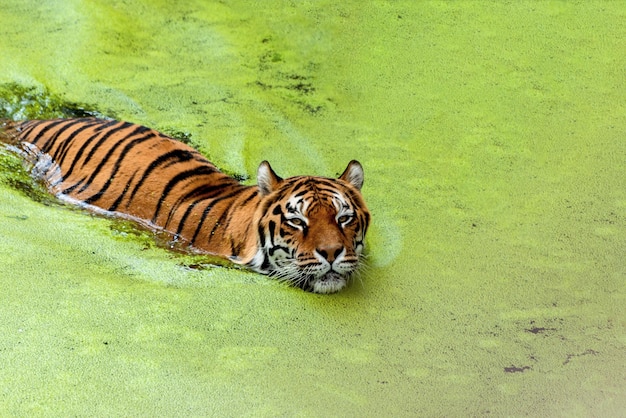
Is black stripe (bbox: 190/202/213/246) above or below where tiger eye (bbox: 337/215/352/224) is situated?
below

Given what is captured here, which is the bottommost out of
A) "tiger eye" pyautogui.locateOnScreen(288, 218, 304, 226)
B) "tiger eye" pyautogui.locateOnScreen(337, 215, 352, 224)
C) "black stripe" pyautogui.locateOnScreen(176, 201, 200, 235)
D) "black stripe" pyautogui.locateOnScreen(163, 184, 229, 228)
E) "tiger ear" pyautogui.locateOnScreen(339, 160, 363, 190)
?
"black stripe" pyautogui.locateOnScreen(176, 201, 200, 235)

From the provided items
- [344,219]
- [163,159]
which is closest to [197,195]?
[163,159]

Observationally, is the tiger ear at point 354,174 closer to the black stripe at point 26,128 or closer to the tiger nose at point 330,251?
the tiger nose at point 330,251

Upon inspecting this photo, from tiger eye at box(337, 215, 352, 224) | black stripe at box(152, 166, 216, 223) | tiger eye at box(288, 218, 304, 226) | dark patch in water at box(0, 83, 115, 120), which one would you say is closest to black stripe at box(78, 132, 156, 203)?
black stripe at box(152, 166, 216, 223)

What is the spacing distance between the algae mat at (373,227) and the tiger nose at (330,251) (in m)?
0.15

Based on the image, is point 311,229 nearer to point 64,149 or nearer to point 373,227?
point 373,227

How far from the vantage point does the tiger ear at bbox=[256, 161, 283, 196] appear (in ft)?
10.1

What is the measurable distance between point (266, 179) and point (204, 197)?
322mm

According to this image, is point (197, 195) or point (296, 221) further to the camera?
point (197, 195)

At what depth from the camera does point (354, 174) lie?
3.13 metres

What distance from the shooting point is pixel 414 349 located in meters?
2.54

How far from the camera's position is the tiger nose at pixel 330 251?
9.00 feet

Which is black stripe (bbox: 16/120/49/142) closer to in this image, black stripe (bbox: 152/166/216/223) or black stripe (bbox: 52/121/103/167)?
black stripe (bbox: 52/121/103/167)

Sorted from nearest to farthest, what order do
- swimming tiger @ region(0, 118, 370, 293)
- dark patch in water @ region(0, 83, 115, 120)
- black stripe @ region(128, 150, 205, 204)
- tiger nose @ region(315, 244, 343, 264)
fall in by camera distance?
tiger nose @ region(315, 244, 343, 264) < swimming tiger @ region(0, 118, 370, 293) < black stripe @ region(128, 150, 205, 204) < dark patch in water @ region(0, 83, 115, 120)
